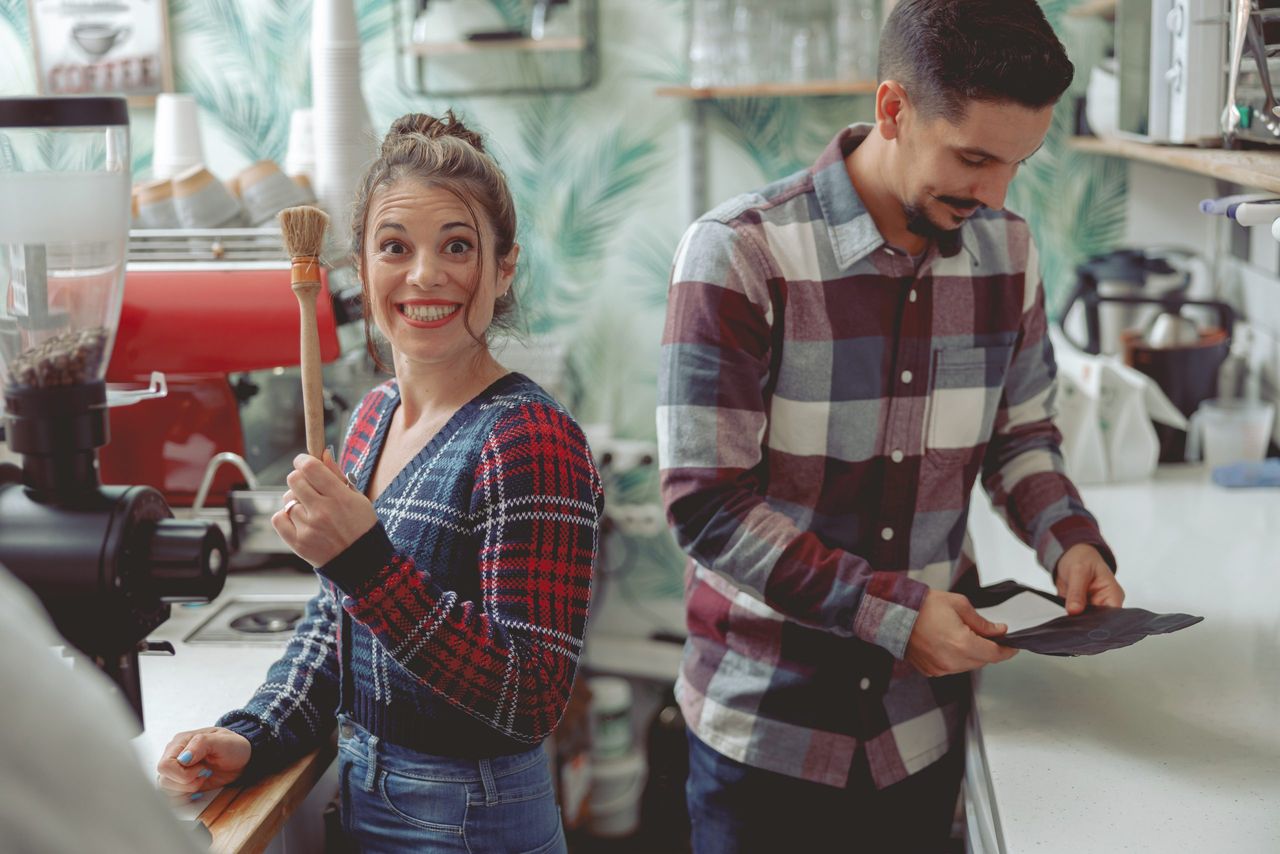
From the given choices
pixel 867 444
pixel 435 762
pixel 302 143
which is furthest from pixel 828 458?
pixel 302 143

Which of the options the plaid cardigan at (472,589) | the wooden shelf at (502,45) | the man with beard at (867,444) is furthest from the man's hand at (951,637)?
the wooden shelf at (502,45)

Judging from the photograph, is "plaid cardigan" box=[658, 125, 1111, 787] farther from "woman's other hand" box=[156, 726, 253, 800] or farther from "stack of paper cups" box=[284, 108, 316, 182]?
"stack of paper cups" box=[284, 108, 316, 182]

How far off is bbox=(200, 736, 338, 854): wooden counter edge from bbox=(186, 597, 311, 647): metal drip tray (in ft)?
1.23

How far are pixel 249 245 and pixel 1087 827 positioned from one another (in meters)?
1.43

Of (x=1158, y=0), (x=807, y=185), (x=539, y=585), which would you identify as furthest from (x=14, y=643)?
(x=1158, y=0)

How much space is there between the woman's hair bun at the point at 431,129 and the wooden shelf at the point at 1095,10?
1.84m

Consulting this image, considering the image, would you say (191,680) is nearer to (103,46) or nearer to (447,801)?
(447,801)

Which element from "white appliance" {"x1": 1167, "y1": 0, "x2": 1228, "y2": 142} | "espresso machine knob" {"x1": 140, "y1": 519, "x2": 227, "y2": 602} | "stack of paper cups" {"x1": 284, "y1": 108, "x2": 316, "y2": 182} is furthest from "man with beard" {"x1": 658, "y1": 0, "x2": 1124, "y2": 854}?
"stack of paper cups" {"x1": 284, "y1": 108, "x2": 316, "y2": 182}

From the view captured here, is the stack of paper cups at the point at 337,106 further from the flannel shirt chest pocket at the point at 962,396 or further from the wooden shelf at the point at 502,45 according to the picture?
the flannel shirt chest pocket at the point at 962,396

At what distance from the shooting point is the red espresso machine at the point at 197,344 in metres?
1.83

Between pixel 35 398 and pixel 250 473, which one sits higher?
pixel 35 398

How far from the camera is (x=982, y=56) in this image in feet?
4.29

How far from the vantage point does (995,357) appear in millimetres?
1532

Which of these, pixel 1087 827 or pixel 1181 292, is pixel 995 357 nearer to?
pixel 1087 827
